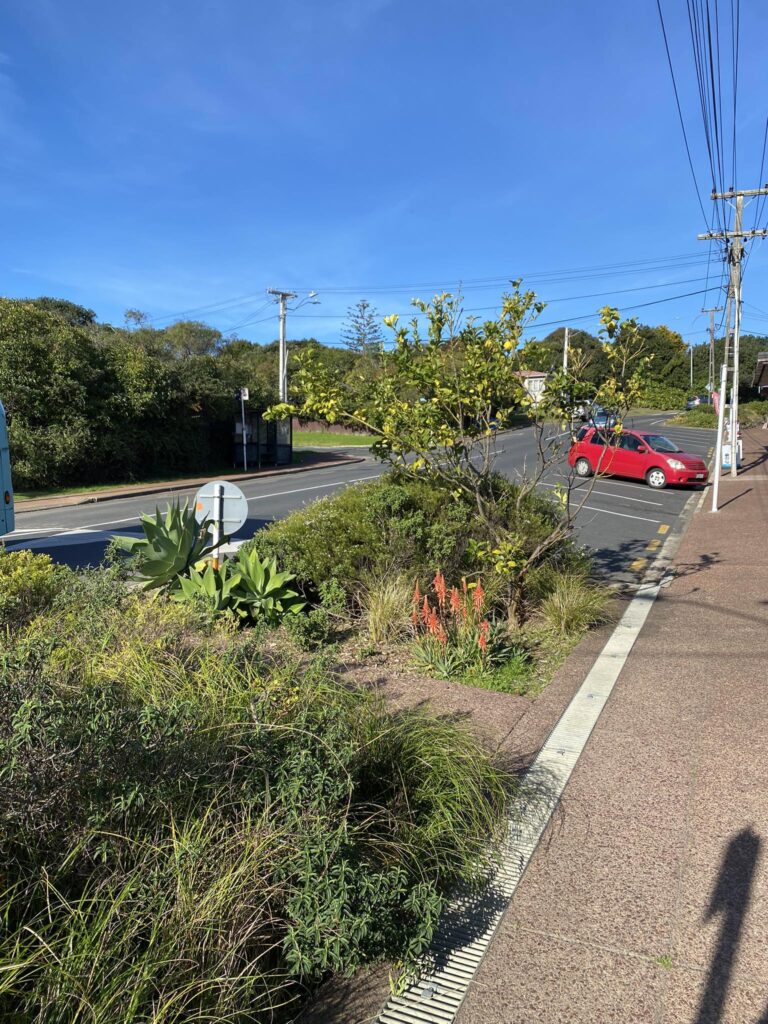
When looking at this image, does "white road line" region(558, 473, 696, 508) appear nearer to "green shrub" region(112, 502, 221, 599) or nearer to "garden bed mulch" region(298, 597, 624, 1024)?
"garden bed mulch" region(298, 597, 624, 1024)

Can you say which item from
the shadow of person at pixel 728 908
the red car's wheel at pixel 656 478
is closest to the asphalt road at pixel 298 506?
the red car's wheel at pixel 656 478

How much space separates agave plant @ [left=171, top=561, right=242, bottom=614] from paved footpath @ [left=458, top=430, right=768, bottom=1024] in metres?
3.17

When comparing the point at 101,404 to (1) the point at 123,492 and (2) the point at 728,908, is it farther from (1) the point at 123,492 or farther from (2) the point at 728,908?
(2) the point at 728,908

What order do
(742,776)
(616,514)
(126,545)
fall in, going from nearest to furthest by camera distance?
1. (742,776)
2. (126,545)
3. (616,514)

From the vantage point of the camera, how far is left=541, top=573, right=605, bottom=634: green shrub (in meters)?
6.73

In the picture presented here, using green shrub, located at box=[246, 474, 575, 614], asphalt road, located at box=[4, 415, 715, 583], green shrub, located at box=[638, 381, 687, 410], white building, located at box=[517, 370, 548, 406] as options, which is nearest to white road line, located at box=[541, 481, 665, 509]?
asphalt road, located at box=[4, 415, 715, 583]

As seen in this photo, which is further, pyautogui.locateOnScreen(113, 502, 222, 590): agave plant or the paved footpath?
pyautogui.locateOnScreen(113, 502, 222, 590): agave plant

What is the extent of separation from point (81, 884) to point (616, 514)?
49.4 feet

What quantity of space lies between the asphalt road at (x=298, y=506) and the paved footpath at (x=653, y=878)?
282 cm

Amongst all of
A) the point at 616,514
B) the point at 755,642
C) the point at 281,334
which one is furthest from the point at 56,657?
the point at 281,334

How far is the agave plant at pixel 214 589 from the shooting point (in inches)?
238

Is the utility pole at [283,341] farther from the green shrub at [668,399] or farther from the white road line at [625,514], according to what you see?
the green shrub at [668,399]

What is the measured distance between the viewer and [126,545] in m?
6.93

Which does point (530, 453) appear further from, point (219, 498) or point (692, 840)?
point (692, 840)
